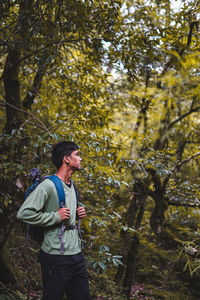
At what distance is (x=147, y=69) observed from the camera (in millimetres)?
4453

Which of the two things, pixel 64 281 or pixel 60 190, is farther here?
pixel 60 190

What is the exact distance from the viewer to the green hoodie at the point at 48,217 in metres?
2.13

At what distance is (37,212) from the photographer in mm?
2178

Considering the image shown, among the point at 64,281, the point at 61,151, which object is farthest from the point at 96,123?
the point at 64,281

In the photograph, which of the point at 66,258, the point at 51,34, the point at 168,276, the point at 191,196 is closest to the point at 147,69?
the point at 51,34

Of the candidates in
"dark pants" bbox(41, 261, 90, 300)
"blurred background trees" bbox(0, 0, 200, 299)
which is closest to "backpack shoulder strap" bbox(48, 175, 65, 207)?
"dark pants" bbox(41, 261, 90, 300)

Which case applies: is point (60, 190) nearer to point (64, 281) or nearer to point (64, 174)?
point (64, 174)

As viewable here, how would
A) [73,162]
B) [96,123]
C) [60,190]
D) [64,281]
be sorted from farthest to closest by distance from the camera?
[96,123] → [73,162] → [60,190] → [64,281]

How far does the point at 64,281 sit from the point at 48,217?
568 millimetres

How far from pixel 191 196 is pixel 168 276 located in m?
4.91

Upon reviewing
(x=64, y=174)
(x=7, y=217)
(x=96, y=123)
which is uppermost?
(x=96, y=123)

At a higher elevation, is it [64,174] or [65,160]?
[65,160]

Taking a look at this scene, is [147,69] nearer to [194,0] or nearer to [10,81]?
[194,0]

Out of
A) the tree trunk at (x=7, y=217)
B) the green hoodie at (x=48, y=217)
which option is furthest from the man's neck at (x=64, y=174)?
the tree trunk at (x=7, y=217)
